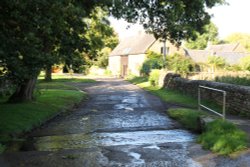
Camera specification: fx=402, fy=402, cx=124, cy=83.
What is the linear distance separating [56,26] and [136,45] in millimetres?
59980

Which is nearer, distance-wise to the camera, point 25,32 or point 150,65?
point 25,32

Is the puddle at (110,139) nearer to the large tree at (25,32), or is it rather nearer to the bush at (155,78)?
the large tree at (25,32)

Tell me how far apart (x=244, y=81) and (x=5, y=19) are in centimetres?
1413

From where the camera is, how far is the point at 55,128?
14578 millimetres

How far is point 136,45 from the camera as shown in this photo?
72.4 metres

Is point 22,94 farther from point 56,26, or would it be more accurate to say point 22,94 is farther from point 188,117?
point 188,117

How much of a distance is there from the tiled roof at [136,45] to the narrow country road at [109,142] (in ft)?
154

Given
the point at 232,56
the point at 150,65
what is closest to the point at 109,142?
the point at 150,65

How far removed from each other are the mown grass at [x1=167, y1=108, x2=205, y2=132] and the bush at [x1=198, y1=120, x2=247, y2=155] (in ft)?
7.25

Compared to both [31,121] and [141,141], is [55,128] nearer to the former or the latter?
[31,121]

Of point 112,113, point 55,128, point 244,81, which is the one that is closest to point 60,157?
point 55,128

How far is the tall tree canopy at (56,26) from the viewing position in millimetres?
10914

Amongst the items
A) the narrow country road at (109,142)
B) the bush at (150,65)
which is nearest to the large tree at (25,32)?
the narrow country road at (109,142)

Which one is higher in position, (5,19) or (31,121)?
(5,19)
